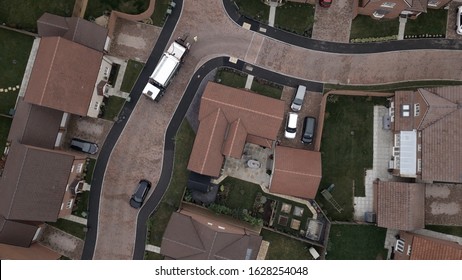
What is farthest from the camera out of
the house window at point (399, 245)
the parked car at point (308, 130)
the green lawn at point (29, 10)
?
the parked car at point (308, 130)

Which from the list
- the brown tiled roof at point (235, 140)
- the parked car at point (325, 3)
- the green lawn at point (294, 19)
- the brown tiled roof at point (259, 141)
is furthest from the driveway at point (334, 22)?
the brown tiled roof at point (235, 140)

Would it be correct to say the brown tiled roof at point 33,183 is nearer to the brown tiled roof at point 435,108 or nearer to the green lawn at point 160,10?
the green lawn at point 160,10

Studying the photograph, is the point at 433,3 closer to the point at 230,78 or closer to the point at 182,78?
the point at 230,78

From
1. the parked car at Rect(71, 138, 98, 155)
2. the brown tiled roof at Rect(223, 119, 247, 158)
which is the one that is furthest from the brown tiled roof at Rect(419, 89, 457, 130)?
the parked car at Rect(71, 138, 98, 155)

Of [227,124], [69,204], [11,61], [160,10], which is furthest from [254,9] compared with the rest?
[69,204]

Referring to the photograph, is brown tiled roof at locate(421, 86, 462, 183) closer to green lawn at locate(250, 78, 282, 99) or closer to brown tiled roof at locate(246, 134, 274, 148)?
green lawn at locate(250, 78, 282, 99)

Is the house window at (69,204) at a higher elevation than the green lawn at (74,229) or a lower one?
higher
